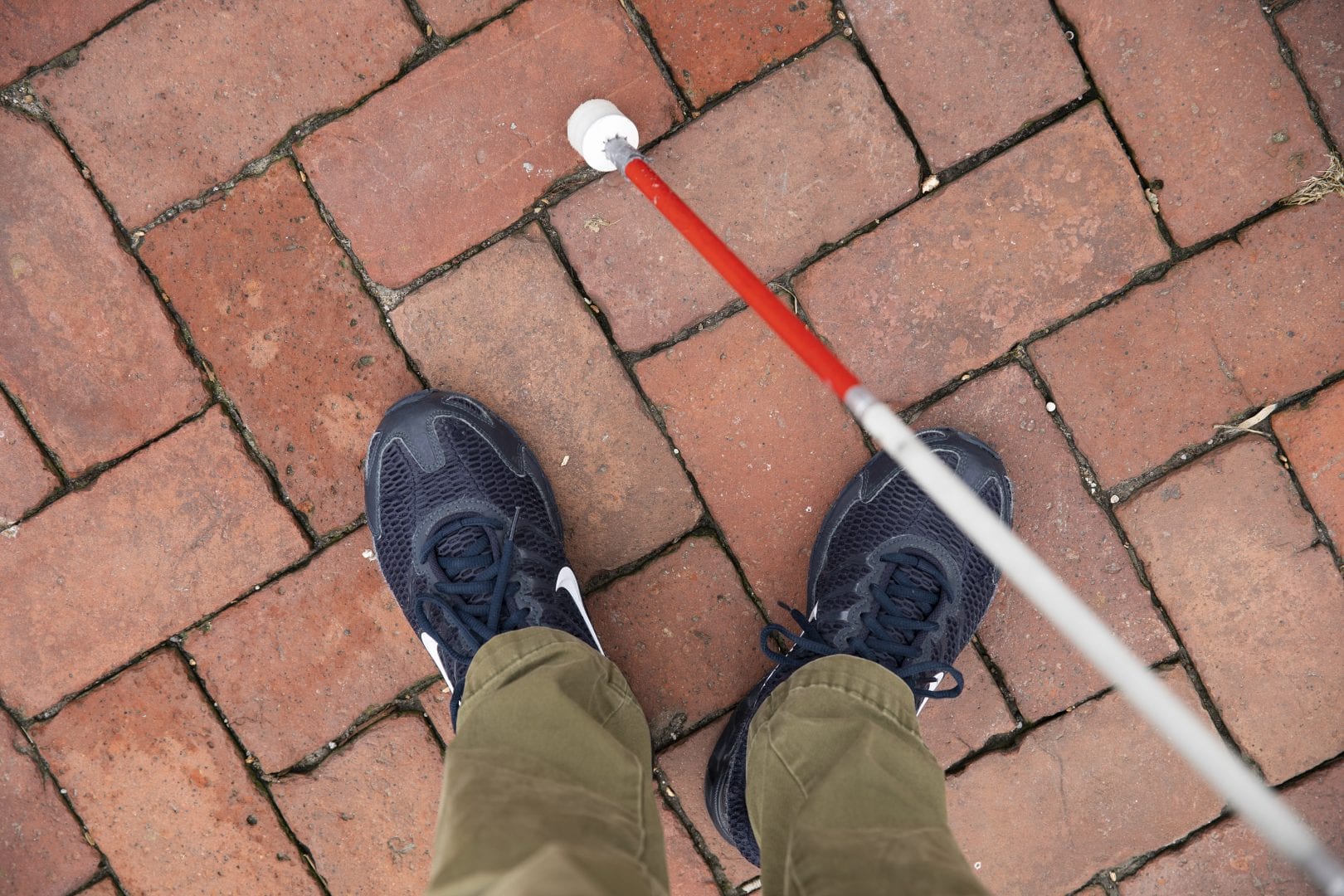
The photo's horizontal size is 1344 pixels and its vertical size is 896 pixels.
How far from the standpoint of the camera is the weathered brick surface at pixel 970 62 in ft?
5.55

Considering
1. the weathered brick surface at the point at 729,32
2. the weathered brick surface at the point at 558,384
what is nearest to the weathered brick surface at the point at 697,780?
the weathered brick surface at the point at 558,384

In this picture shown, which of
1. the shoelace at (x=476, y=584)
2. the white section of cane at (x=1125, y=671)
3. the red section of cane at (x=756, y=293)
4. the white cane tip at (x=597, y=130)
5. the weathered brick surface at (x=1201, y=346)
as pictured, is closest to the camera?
the white section of cane at (x=1125, y=671)

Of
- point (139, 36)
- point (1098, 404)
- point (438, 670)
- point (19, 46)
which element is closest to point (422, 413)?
point (438, 670)

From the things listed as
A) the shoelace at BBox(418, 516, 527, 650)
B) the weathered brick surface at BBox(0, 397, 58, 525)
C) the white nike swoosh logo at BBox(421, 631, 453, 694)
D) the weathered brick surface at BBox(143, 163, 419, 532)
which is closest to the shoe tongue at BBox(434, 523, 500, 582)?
the shoelace at BBox(418, 516, 527, 650)

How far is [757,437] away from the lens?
1760 millimetres

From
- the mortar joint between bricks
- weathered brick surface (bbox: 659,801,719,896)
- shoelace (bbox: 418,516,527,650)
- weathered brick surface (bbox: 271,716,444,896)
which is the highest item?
the mortar joint between bricks

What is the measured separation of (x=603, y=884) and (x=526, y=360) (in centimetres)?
102

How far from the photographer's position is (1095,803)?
5.91 ft

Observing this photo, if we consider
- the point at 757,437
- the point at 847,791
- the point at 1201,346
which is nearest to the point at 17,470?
the point at 757,437

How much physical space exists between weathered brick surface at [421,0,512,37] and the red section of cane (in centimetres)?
68

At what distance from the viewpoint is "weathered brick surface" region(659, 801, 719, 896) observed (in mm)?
1812

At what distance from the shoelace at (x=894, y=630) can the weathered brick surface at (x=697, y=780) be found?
0.25 meters

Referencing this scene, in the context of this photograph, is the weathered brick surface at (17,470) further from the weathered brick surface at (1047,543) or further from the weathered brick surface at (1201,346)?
the weathered brick surface at (1201,346)

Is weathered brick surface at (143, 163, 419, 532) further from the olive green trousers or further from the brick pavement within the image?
the olive green trousers
